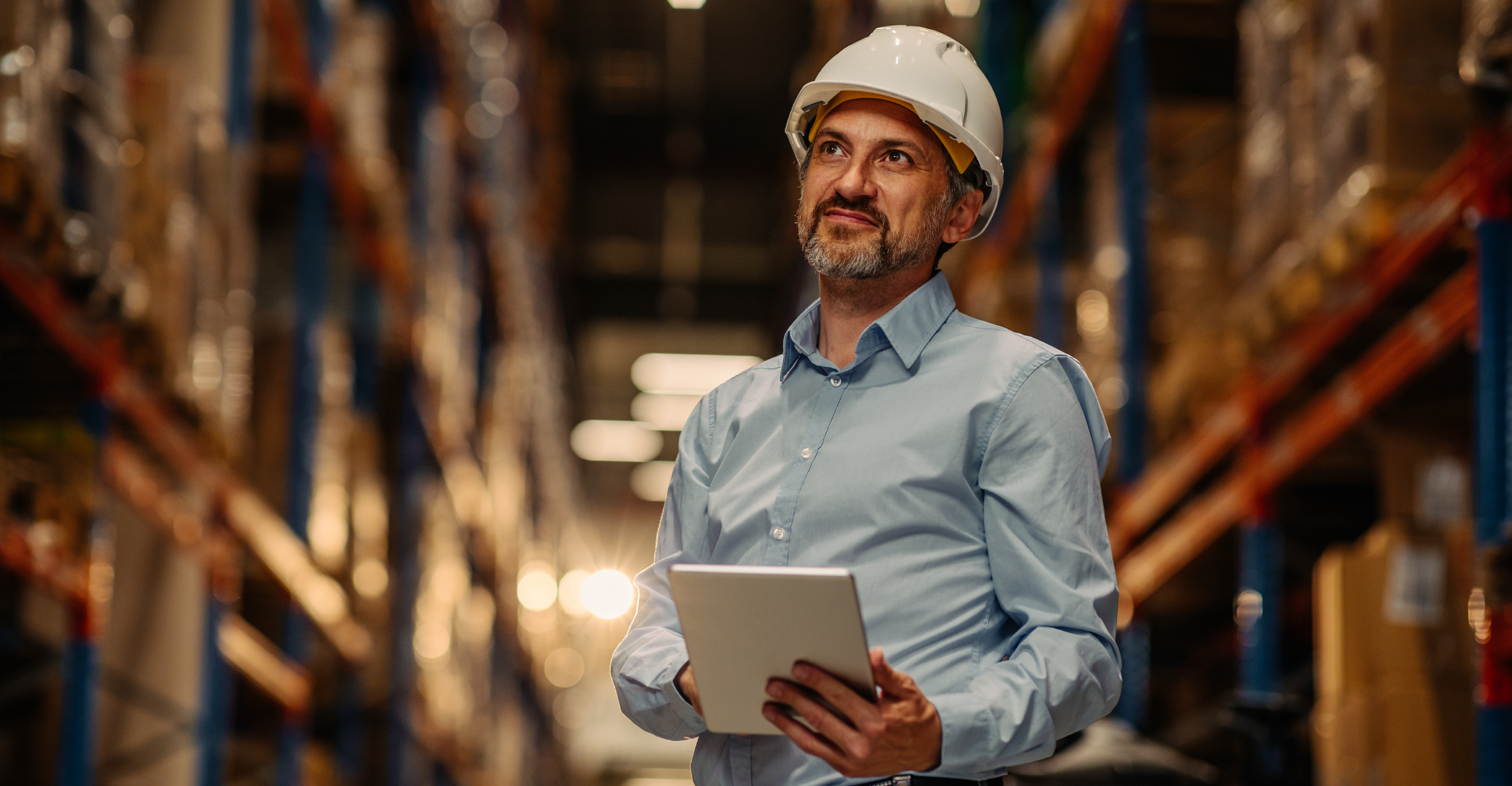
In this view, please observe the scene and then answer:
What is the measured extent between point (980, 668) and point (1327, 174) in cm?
373

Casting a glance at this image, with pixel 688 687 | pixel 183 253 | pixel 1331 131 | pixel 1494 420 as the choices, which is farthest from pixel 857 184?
pixel 183 253

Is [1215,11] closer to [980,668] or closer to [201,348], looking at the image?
[201,348]

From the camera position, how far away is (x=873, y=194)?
216 cm

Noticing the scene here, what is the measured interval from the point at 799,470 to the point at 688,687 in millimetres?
314

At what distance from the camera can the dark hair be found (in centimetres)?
223

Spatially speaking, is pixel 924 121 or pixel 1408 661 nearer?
pixel 924 121

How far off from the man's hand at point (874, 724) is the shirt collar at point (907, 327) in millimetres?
504

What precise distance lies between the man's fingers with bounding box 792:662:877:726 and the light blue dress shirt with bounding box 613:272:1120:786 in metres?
0.10

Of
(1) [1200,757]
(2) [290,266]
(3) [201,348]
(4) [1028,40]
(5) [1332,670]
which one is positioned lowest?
(1) [1200,757]

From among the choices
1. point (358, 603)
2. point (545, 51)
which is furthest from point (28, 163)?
point (545, 51)

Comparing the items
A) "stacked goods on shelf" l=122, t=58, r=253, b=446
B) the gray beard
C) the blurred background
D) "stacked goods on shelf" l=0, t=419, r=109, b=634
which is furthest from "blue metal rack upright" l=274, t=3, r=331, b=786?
the gray beard

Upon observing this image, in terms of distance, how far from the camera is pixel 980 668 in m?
1.93

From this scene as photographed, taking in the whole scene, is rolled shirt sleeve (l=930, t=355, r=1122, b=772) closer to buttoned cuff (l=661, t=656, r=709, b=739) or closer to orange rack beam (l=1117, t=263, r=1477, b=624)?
buttoned cuff (l=661, t=656, r=709, b=739)

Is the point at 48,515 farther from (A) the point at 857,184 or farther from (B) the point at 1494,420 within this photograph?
(B) the point at 1494,420
